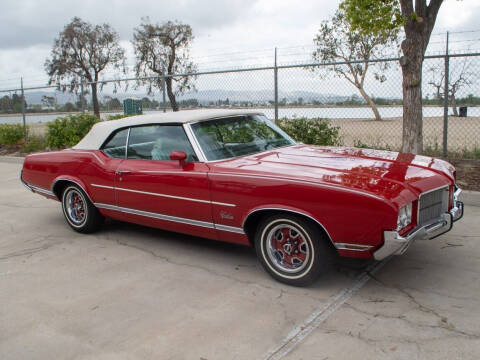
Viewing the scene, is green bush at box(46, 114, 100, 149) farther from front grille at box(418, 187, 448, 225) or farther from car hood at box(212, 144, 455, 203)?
front grille at box(418, 187, 448, 225)

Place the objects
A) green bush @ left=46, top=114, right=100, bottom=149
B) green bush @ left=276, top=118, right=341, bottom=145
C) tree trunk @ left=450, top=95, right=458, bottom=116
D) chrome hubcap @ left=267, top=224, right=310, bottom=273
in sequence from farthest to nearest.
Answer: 1. green bush @ left=46, top=114, right=100, bottom=149
2. green bush @ left=276, top=118, right=341, bottom=145
3. tree trunk @ left=450, top=95, right=458, bottom=116
4. chrome hubcap @ left=267, top=224, right=310, bottom=273

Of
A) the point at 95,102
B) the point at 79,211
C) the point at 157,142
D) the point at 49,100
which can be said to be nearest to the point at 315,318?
the point at 157,142

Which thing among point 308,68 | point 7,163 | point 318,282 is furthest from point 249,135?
point 7,163

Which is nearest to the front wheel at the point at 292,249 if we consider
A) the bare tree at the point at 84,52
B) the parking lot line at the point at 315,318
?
the parking lot line at the point at 315,318

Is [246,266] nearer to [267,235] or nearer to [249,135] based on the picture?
[267,235]

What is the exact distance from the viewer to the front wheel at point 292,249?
12.3 ft

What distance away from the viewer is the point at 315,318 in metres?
3.40

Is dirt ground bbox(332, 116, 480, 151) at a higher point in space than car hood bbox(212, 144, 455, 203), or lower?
higher

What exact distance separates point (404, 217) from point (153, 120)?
2792mm

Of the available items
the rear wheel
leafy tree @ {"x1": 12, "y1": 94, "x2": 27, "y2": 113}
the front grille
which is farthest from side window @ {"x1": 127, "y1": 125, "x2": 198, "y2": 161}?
leafy tree @ {"x1": 12, "y1": 94, "x2": 27, "y2": 113}

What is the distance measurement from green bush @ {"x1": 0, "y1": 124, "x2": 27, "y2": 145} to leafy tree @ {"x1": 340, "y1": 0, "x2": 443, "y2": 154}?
11103 millimetres

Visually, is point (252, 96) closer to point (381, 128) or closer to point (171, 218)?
point (381, 128)

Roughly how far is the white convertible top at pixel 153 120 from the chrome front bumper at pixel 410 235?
2.22 metres

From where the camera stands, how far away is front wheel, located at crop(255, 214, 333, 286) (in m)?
3.76
